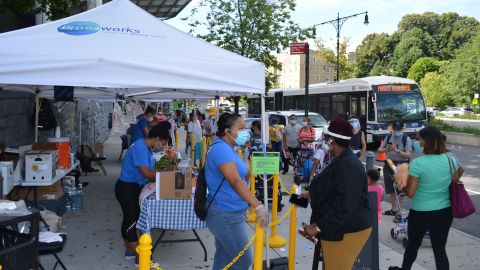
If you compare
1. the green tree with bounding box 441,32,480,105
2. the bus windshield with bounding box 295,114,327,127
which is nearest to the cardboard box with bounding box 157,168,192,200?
the bus windshield with bounding box 295,114,327,127

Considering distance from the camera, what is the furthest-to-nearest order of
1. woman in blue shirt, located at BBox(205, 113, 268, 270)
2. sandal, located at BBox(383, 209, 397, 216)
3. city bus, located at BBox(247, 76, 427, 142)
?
1. city bus, located at BBox(247, 76, 427, 142)
2. sandal, located at BBox(383, 209, 397, 216)
3. woman in blue shirt, located at BBox(205, 113, 268, 270)

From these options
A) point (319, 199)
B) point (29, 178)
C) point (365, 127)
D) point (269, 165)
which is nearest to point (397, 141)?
point (269, 165)

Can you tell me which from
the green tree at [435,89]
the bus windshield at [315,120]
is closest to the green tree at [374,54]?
the green tree at [435,89]

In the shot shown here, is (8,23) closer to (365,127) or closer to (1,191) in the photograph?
(1,191)

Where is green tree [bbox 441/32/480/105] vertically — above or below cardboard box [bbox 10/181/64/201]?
above

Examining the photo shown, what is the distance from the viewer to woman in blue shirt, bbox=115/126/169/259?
5168 millimetres

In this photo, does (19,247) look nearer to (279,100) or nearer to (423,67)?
(279,100)

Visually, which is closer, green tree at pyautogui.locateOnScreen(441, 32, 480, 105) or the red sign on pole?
the red sign on pole

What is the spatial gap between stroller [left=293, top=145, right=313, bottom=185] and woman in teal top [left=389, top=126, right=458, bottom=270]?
6.89 metres

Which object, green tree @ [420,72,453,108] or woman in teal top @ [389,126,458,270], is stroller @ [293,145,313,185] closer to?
woman in teal top @ [389,126,458,270]

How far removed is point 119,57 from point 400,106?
16.6m

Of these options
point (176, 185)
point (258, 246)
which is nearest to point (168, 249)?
point (176, 185)

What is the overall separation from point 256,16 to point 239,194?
16455 mm

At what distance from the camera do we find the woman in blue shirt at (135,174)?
5.17 meters
